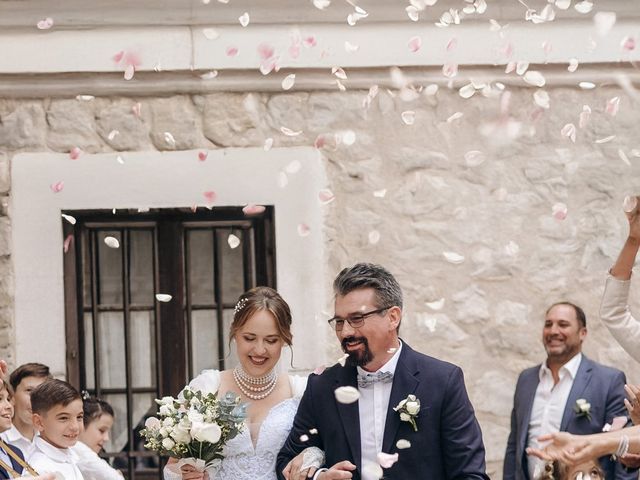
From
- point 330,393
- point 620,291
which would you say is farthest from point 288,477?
point 620,291

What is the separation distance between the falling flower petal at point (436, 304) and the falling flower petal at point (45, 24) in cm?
246

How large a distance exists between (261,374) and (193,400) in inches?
13.4

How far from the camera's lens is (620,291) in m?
6.66

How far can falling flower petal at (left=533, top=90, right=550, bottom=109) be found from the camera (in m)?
8.09

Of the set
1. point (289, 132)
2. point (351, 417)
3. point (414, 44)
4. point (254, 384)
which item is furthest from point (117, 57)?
point (351, 417)

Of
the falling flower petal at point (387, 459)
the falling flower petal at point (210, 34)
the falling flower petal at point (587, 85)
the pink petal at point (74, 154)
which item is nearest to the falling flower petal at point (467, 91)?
the falling flower petal at point (587, 85)

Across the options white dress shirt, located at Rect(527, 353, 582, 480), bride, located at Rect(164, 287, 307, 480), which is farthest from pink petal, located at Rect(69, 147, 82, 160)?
white dress shirt, located at Rect(527, 353, 582, 480)

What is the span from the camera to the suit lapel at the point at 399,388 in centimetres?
568

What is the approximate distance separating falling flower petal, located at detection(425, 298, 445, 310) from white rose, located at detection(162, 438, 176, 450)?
7.63 feet

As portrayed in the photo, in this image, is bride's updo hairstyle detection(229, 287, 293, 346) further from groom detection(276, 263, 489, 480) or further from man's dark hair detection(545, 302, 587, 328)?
man's dark hair detection(545, 302, 587, 328)

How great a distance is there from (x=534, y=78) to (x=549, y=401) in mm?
1758

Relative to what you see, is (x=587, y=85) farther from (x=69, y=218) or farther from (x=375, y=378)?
(x=375, y=378)

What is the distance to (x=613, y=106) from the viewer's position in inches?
320

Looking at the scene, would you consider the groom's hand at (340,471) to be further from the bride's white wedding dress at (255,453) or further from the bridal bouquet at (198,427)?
the bride's white wedding dress at (255,453)
